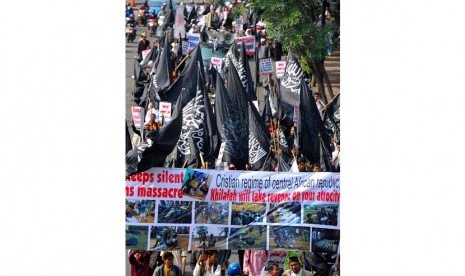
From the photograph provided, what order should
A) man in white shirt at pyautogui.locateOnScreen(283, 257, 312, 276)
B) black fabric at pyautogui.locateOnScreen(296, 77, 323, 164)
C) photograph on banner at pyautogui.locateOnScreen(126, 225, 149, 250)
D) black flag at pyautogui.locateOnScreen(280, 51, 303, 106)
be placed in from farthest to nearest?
black flag at pyautogui.locateOnScreen(280, 51, 303, 106)
black fabric at pyautogui.locateOnScreen(296, 77, 323, 164)
photograph on banner at pyautogui.locateOnScreen(126, 225, 149, 250)
man in white shirt at pyautogui.locateOnScreen(283, 257, 312, 276)

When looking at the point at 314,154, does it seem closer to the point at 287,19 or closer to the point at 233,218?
the point at 233,218

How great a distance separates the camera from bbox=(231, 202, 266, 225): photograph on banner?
49.2 feet

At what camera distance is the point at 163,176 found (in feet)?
48.6

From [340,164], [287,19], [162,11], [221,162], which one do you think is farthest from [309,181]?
[162,11]

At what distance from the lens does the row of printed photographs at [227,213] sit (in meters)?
14.7

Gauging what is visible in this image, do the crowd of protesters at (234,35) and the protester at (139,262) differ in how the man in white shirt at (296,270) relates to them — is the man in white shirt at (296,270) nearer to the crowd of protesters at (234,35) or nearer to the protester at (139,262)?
the crowd of protesters at (234,35)

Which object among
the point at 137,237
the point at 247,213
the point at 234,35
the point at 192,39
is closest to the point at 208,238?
the point at 247,213

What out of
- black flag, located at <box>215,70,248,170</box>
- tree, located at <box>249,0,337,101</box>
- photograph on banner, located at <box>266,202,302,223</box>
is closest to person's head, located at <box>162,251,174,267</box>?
photograph on banner, located at <box>266,202,302,223</box>

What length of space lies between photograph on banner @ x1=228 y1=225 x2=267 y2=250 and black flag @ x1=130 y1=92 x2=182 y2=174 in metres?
1.25

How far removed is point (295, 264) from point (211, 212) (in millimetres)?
1279

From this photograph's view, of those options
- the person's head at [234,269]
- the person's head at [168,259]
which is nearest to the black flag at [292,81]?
the person's head at [234,269]

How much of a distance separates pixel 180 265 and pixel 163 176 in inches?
52.9

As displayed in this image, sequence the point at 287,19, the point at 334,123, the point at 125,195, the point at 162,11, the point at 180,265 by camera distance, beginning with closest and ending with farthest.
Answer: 1. the point at 125,195
2. the point at 180,265
3. the point at 334,123
4. the point at 287,19
5. the point at 162,11

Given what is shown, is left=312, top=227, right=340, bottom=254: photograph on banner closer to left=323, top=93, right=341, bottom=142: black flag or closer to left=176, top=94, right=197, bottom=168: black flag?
left=176, top=94, right=197, bottom=168: black flag
